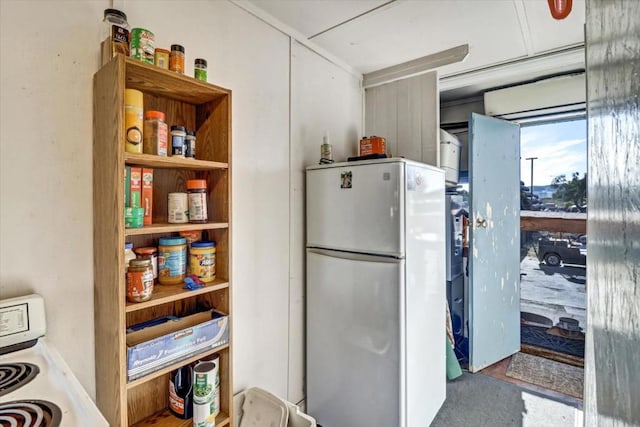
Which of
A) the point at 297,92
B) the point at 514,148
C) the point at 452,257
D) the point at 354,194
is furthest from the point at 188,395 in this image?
the point at 514,148

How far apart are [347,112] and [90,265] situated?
180cm

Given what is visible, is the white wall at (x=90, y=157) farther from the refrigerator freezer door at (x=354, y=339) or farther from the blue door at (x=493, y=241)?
the blue door at (x=493, y=241)

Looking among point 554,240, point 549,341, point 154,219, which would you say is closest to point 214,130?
point 154,219

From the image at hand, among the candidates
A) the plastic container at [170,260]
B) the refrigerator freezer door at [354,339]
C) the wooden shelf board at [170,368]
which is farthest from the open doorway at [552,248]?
the plastic container at [170,260]

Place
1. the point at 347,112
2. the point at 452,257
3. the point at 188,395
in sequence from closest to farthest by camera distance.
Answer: the point at 188,395 → the point at 347,112 → the point at 452,257

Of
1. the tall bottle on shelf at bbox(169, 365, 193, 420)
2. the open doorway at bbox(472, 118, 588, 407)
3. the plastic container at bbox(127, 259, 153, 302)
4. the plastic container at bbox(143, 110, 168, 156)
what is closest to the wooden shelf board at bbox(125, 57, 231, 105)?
the plastic container at bbox(143, 110, 168, 156)

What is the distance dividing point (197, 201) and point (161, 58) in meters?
0.52

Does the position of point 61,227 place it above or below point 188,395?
above

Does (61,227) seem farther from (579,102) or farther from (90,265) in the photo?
(579,102)

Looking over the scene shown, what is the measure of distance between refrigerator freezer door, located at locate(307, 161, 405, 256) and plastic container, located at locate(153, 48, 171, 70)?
3.07ft

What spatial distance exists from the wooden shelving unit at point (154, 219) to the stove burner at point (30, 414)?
0.27 m

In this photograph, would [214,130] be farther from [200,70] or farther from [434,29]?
[434,29]

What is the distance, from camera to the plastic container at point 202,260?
1231 mm

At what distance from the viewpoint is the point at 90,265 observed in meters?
1.09
